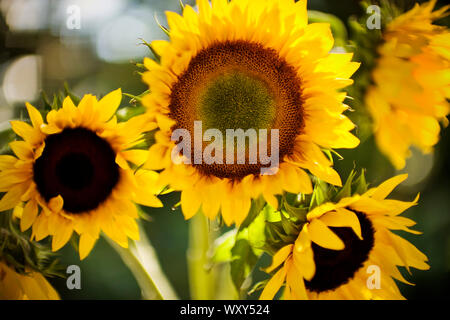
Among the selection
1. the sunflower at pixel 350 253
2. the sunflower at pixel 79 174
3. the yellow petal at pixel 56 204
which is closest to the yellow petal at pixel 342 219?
the sunflower at pixel 350 253

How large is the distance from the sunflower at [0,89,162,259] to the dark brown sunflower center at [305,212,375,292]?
0.22 metres

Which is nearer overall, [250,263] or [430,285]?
[250,263]

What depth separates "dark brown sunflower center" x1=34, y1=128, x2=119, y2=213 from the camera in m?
0.64

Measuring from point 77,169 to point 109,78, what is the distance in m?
0.15

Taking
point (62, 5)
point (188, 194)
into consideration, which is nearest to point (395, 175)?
point (188, 194)

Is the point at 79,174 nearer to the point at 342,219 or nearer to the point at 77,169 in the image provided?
the point at 77,169

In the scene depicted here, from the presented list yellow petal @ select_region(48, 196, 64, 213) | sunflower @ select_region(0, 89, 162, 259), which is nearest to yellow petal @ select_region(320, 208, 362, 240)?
sunflower @ select_region(0, 89, 162, 259)

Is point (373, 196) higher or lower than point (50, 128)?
lower

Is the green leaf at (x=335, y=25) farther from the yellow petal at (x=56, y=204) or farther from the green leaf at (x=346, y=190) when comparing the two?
the yellow petal at (x=56, y=204)

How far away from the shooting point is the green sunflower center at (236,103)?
616 mm

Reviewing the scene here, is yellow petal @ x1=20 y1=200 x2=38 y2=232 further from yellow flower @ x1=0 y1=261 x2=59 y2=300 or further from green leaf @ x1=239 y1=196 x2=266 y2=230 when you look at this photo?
green leaf @ x1=239 y1=196 x2=266 y2=230

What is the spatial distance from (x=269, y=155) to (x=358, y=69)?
0.15 meters

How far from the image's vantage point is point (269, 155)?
62 centimetres

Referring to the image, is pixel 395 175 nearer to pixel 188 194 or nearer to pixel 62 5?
pixel 188 194
